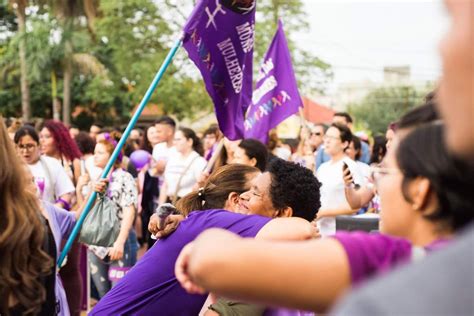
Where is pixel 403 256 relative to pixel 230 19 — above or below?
below

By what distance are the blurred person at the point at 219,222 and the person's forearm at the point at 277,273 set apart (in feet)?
4.41

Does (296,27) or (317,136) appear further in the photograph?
(296,27)

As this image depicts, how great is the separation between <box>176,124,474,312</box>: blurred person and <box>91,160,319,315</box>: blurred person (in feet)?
3.82

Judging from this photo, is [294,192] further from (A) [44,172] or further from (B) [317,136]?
(B) [317,136]

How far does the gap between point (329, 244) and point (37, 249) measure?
1.55 m

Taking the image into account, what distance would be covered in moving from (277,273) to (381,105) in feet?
228

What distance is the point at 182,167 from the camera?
9375 millimetres

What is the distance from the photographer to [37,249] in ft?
9.18

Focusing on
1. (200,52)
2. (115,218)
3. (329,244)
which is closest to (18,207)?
(329,244)

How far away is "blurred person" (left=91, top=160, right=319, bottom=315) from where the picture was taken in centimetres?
336

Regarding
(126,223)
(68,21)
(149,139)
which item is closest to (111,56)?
(68,21)

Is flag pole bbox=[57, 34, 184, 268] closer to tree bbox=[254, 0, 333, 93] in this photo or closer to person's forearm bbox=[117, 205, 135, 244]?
person's forearm bbox=[117, 205, 135, 244]

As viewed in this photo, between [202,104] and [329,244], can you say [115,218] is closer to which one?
[329,244]

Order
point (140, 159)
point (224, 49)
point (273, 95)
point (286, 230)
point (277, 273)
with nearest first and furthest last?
point (277, 273) < point (286, 230) < point (224, 49) < point (273, 95) < point (140, 159)
